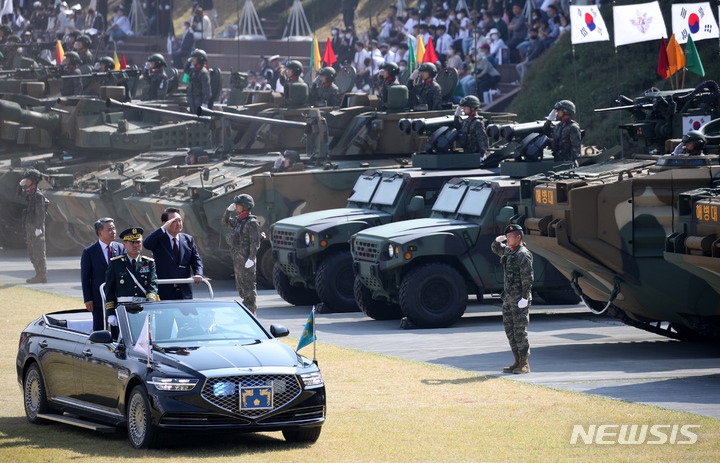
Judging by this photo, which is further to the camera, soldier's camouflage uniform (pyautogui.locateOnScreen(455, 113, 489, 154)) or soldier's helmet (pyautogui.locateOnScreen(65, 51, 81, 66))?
soldier's helmet (pyautogui.locateOnScreen(65, 51, 81, 66))

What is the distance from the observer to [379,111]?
82.7 feet

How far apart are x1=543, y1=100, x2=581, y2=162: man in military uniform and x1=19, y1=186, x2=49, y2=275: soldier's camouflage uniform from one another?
977cm

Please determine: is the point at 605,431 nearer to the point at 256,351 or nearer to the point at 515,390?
the point at 515,390

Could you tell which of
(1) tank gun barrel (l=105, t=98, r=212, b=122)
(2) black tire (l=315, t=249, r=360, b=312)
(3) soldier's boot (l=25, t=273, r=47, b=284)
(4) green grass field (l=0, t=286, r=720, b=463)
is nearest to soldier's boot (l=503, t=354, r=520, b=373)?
(4) green grass field (l=0, t=286, r=720, b=463)

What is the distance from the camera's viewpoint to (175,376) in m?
9.55

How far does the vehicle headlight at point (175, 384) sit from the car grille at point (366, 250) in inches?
322

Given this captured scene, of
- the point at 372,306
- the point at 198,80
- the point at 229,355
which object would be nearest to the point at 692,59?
the point at 372,306

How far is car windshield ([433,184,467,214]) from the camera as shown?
61.3 feet

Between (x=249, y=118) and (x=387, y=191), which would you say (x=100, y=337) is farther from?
(x=249, y=118)

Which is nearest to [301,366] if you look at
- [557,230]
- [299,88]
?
[557,230]

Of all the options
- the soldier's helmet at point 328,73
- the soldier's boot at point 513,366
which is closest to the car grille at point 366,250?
the soldier's boot at point 513,366

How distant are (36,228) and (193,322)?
14026mm

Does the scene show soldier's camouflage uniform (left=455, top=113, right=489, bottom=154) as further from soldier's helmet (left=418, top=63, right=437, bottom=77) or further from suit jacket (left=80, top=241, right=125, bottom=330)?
suit jacket (left=80, top=241, right=125, bottom=330)

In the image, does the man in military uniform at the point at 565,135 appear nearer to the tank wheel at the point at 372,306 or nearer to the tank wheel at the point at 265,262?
the tank wheel at the point at 372,306
